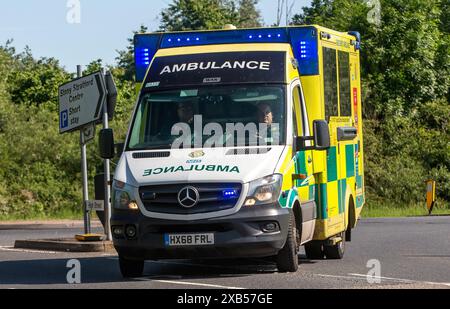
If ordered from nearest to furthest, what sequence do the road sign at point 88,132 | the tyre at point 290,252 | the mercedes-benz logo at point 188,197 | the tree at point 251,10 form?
the mercedes-benz logo at point 188,197 < the tyre at point 290,252 < the road sign at point 88,132 < the tree at point 251,10

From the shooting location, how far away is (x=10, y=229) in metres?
27.7

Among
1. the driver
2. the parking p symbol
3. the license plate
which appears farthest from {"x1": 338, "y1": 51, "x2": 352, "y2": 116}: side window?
the parking p symbol

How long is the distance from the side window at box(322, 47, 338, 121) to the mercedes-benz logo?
10.2 ft

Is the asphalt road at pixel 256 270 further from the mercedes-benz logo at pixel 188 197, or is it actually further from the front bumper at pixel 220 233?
the mercedes-benz logo at pixel 188 197

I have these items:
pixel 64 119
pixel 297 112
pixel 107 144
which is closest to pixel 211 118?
pixel 297 112

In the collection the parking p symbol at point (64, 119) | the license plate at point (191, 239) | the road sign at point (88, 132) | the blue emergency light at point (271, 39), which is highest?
the blue emergency light at point (271, 39)

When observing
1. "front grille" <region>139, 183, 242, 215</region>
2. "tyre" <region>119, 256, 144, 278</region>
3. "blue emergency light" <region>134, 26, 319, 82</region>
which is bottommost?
"tyre" <region>119, 256, 144, 278</region>

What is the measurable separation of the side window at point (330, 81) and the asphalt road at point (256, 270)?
2.12 metres

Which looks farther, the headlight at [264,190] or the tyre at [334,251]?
the tyre at [334,251]

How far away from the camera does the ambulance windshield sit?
13.7 m

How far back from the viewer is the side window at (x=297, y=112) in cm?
1428

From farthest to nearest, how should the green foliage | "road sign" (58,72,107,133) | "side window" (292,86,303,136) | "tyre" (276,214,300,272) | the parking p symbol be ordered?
the green foliage, the parking p symbol, "road sign" (58,72,107,133), "side window" (292,86,303,136), "tyre" (276,214,300,272)

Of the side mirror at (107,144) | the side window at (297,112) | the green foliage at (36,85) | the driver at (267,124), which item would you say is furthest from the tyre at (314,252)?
the green foliage at (36,85)

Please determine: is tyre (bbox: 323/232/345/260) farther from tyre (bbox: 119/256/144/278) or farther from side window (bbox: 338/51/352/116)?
tyre (bbox: 119/256/144/278)
